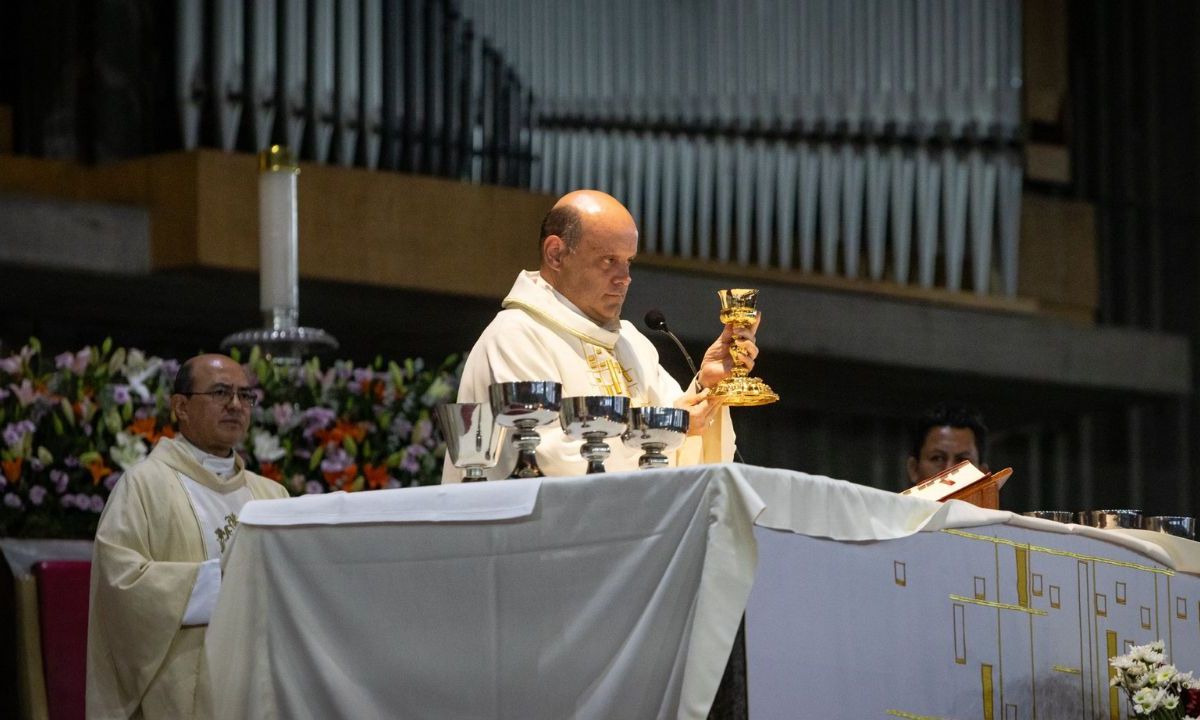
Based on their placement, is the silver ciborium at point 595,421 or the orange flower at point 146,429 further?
the orange flower at point 146,429

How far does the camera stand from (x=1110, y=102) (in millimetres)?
10078

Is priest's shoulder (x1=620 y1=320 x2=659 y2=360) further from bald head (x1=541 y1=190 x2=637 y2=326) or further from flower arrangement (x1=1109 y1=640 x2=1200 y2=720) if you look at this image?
flower arrangement (x1=1109 y1=640 x2=1200 y2=720)

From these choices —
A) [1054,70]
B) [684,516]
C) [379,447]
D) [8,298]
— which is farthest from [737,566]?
[1054,70]

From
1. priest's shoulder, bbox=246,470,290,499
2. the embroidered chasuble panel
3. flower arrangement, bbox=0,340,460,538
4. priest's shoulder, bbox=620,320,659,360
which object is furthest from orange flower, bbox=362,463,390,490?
the embroidered chasuble panel

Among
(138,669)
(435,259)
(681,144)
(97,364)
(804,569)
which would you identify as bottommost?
(138,669)

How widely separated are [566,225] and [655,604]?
52.8 inches

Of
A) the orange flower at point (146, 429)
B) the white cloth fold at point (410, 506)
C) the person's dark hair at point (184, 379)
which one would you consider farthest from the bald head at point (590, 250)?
the orange flower at point (146, 429)

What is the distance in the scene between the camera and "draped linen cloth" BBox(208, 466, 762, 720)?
3.58 metres

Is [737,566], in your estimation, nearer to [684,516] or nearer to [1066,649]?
[684,516]

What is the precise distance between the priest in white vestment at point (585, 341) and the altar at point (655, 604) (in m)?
0.55

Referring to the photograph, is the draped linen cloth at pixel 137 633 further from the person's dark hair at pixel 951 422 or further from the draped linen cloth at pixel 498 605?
the person's dark hair at pixel 951 422

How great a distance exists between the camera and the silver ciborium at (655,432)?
4.01 meters

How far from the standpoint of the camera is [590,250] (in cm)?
471

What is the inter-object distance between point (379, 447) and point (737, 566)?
10.4 feet
